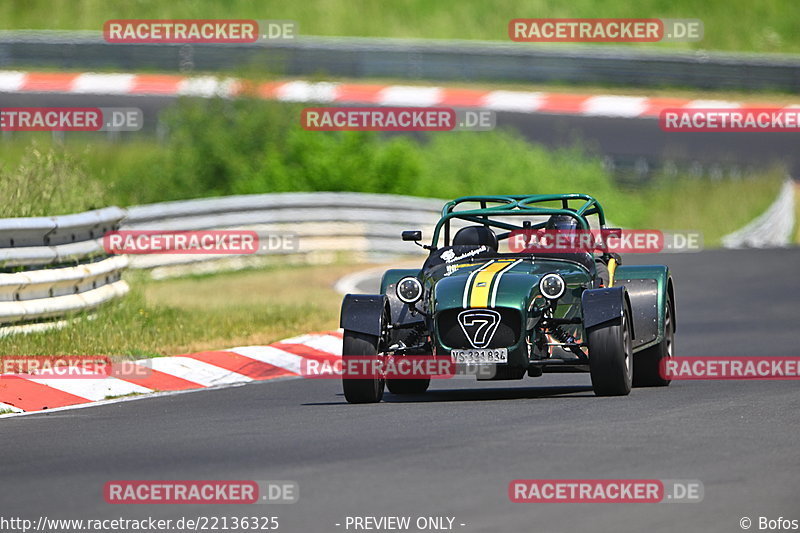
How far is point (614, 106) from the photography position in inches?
1294

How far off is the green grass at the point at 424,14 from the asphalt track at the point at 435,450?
99.6ft

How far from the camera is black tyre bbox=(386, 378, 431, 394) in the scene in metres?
12.1

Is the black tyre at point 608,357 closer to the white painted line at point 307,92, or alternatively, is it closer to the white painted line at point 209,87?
the white painted line at point 209,87

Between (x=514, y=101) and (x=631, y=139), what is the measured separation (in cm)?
330

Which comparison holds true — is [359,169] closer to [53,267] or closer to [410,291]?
[53,267]

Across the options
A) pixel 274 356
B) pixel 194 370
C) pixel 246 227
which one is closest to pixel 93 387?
pixel 194 370

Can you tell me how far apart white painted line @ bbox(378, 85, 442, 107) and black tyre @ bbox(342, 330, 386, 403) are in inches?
844

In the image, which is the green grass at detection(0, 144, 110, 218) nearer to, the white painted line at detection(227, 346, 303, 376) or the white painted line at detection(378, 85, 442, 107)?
the white painted line at detection(227, 346, 303, 376)

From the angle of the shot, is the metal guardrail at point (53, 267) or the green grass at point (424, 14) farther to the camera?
the green grass at point (424, 14)

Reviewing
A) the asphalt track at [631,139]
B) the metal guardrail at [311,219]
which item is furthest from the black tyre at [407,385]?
the asphalt track at [631,139]

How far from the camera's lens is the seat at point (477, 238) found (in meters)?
12.1

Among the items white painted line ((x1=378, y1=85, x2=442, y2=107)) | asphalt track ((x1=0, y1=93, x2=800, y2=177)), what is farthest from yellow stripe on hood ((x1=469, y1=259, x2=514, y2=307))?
white painted line ((x1=378, y1=85, x2=442, y2=107))

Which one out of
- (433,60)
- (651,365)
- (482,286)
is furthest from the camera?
(433,60)

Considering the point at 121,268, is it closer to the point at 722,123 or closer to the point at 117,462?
the point at 117,462
